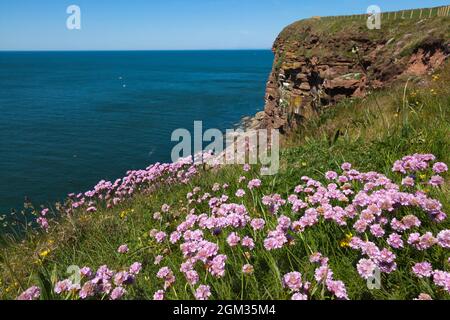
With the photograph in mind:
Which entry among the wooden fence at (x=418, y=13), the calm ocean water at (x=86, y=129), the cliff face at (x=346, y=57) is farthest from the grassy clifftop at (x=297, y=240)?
the calm ocean water at (x=86, y=129)

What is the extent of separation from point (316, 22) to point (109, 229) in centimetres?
2811

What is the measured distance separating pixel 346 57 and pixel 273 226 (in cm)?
2033

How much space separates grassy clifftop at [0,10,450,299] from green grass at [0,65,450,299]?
0.7 inches

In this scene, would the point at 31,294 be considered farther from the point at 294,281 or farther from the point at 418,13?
the point at 418,13

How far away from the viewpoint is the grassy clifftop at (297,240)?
2.49 meters

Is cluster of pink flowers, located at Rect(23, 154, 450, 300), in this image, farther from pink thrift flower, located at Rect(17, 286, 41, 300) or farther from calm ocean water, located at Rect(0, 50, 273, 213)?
calm ocean water, located at Rect(0, 50, 273, 213)

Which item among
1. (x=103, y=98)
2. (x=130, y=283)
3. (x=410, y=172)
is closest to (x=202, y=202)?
(x=130, y=283)

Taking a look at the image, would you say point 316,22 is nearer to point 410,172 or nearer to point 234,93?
point 410,172

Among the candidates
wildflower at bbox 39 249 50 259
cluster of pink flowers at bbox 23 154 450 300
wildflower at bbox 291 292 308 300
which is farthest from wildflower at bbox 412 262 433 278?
wildflower at bbox 39 249 50 259

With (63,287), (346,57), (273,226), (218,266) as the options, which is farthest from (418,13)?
(63,287)

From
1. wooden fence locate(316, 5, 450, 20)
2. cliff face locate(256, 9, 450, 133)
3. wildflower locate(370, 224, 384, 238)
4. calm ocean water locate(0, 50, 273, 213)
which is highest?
wooden fence locate(316, 5, 450, 20)

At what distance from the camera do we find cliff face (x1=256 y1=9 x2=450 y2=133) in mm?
13953
